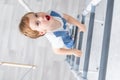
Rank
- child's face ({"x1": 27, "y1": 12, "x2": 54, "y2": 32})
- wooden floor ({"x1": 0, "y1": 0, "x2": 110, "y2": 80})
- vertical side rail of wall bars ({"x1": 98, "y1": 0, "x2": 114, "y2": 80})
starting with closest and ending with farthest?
vertical side rail of wall bars ({"x1": 98, "y1": 0, "x2": 114, "y2": 80}), child's face ({"x1": 27, "y1": 12, "x2": 54, "y2": 32}), wooden floor ({"x1": 0, "y1": 0, "x2": 110, "y2": 80})

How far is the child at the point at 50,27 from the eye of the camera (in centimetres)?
118

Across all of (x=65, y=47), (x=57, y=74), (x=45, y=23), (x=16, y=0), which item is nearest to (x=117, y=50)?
(x=45, y=23)

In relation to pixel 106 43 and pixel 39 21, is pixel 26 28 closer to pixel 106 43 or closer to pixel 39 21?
pixel 39 21

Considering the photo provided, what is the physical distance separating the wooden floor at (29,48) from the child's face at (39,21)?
105cm

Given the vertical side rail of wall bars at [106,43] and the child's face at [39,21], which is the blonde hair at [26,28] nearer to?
the child's face at [39,21]

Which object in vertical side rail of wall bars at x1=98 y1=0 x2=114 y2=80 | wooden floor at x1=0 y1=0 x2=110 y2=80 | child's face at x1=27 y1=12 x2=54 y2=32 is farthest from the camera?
wooden floor at x1=0 y1=0 x2=110 y2=80

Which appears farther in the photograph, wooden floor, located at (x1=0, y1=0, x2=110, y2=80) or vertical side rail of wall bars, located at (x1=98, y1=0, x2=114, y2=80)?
wooden floor, located at (x1=0, y1=0, x2=110, y2=80)

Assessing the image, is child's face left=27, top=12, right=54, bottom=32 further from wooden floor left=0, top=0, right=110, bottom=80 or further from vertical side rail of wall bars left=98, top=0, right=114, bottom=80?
wooden floor left=0, top=0, right=110, bottom=80

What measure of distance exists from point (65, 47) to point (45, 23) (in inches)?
12.2

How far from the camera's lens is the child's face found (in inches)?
46.1

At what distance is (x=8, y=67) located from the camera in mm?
2215

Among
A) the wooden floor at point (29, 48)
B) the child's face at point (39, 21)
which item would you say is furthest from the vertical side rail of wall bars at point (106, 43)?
the wooden floor at point (29, 48)

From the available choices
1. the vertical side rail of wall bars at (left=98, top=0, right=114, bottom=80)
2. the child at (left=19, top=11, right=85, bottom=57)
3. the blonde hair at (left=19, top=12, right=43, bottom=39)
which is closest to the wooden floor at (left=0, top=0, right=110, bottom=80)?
the child at (left=19, top=11, right=85, bottom=57)

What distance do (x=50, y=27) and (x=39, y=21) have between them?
0.26ft
